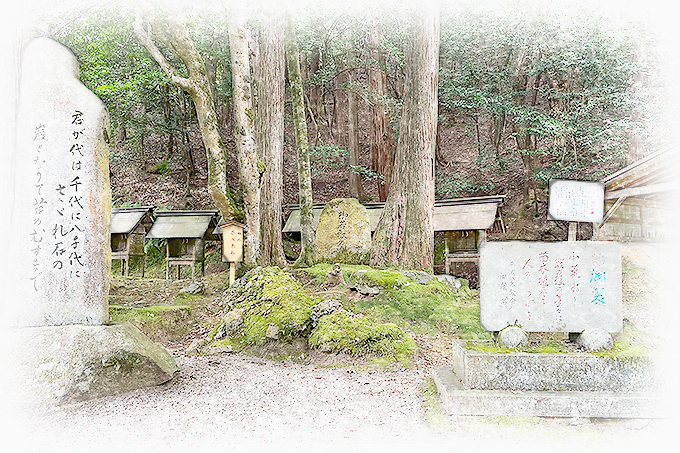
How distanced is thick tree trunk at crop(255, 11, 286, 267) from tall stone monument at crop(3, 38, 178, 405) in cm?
536

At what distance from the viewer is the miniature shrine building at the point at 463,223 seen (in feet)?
37.3

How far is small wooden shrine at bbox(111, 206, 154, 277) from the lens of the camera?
12.0 m

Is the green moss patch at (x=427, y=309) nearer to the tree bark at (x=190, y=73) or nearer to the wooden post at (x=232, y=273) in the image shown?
the wooden post at (x=232, y=273)

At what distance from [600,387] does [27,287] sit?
5.14 metres

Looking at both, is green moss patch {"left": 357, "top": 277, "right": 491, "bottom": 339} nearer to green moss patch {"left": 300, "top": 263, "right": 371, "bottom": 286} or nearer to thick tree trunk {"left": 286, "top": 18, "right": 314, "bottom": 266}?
green moss patch {"left": 300, "top": 263, "right": 371, "bottom": 286}

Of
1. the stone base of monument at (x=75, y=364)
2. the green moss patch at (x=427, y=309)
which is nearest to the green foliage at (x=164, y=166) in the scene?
the green moss patch at (x=427, y=309)

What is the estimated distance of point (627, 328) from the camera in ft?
19.9

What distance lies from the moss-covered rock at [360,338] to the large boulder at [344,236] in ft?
10.7

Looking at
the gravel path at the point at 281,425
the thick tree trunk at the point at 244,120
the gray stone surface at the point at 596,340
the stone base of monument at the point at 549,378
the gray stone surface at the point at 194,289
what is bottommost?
the gravel path at the point at 281,425

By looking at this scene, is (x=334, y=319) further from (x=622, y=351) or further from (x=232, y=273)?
(x=622, y=351)

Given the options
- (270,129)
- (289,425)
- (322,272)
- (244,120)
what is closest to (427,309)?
(322,272)

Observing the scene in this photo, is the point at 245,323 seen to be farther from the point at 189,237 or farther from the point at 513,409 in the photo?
the point at 189,237

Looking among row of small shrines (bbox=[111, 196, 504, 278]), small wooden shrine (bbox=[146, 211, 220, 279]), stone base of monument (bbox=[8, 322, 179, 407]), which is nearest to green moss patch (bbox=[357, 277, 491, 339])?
stone base of monument (bbox=[8, 322, 179, 407])

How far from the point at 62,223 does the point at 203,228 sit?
7180 millimetres
